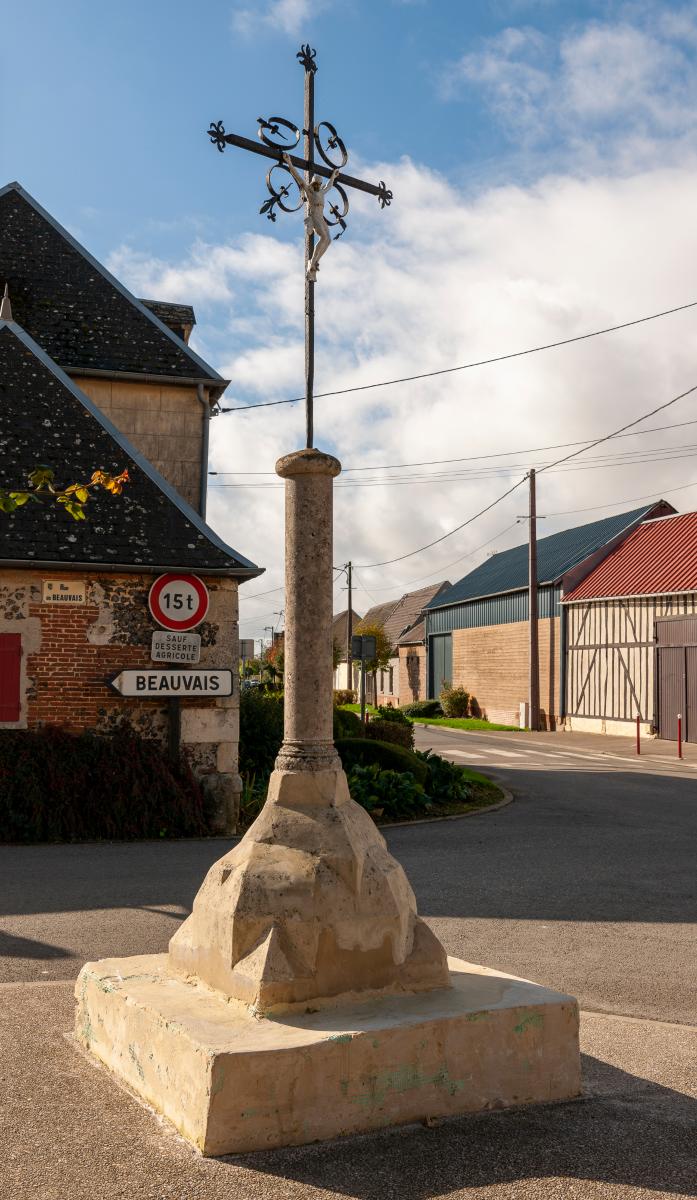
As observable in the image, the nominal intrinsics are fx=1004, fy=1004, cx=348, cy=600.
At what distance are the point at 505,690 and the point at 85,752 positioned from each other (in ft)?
91.6

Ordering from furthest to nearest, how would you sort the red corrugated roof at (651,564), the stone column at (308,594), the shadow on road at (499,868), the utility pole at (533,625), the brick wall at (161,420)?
the utility pole at (533,625), the red corrugated roof at (651,564), the brick wall at (161,420), the shadow on road at (499,868), the stone column at (308,594)

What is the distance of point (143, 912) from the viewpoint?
7.71 metres

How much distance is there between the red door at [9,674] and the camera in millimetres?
11742

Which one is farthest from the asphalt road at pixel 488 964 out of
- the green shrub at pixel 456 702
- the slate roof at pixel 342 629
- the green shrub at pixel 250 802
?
the slate roof at pixel 342 629

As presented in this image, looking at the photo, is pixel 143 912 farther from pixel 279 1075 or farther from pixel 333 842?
pixel 279 1075

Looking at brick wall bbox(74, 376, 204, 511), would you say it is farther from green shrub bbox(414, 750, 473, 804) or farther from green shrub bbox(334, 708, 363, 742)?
green shrub bbox(414, 750, 473, 804)

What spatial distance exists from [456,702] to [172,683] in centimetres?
3119

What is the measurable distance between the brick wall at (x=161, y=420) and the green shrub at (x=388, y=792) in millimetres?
5569

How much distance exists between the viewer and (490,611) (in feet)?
132

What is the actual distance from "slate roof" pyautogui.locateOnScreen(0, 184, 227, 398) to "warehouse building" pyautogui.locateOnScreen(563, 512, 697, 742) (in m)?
15.8

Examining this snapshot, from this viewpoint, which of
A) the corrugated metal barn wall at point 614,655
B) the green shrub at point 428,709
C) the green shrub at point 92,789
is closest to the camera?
the green shrub at point 92,789

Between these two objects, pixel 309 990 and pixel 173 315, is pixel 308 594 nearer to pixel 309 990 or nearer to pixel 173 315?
pixel 309 990

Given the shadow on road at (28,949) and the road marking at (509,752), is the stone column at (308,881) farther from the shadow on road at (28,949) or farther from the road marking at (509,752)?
the road marking at (509,752)

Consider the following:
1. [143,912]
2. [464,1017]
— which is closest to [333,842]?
[464,1017]
